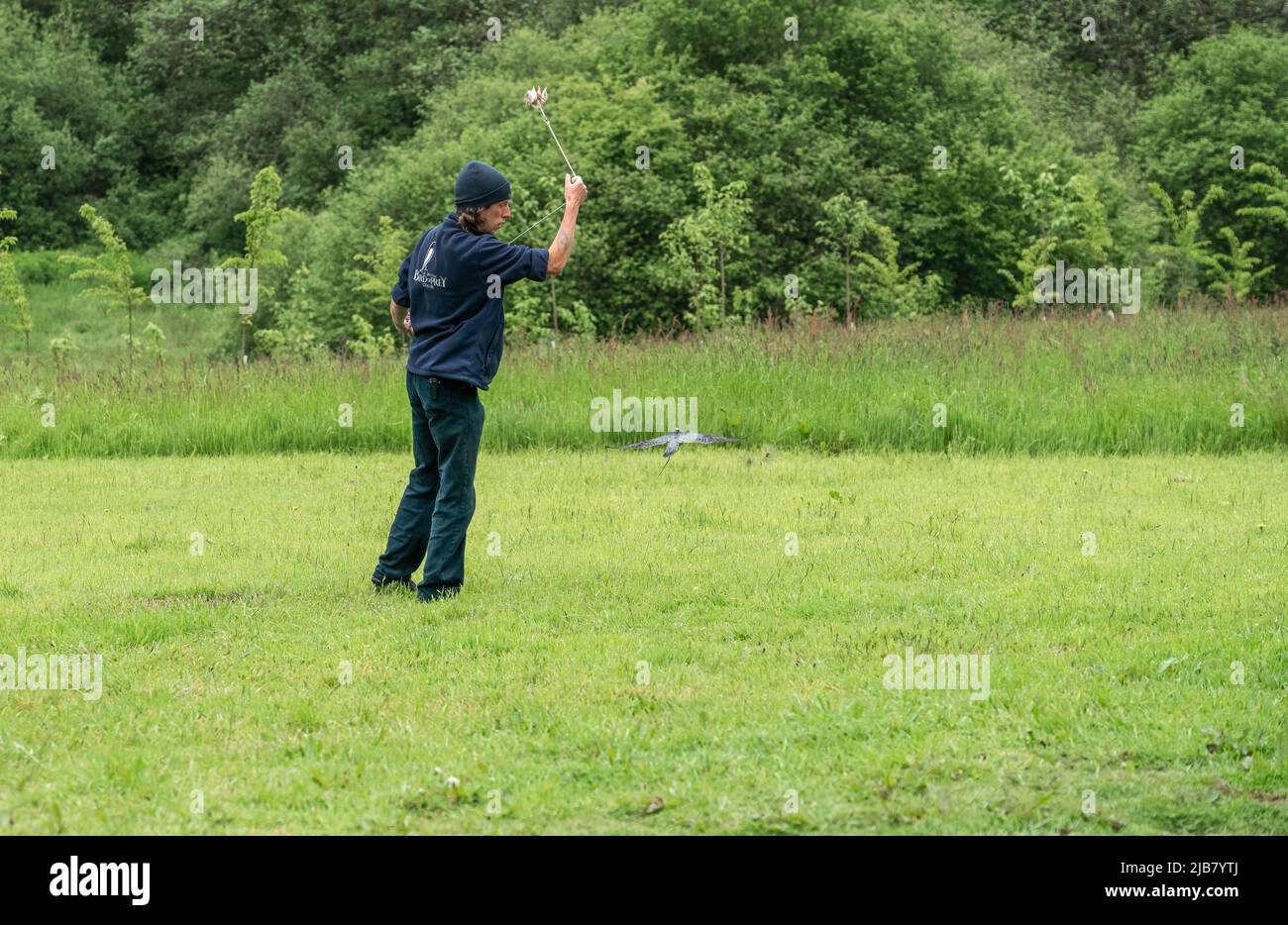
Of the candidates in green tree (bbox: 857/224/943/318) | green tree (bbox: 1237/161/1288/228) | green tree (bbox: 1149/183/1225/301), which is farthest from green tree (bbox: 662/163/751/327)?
green tree (bbox: 1237/161/1288/228)

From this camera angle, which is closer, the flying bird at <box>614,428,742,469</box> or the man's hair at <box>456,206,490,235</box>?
the man's hair at <box>456,206,490,235</box>

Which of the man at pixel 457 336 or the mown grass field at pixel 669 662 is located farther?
the man at pixel 457 336

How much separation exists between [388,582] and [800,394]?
766 centimetres

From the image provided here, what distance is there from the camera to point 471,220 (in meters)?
8.59

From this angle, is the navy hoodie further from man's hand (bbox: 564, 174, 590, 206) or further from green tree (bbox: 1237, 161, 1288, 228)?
green tree (bbox: 1237, 161, 1288, 228)

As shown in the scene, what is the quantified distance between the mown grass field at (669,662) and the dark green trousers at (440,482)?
247 millimetres

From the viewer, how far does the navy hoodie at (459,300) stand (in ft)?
27.6

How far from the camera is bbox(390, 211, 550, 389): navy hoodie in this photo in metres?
8.40

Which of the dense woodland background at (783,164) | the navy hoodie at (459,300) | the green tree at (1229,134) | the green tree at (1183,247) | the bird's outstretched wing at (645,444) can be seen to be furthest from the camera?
the green tree at (1229,134)

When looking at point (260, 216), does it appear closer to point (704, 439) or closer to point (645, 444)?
point (645, 444)

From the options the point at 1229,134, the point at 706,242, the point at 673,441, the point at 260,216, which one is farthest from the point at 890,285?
the point at 673,441

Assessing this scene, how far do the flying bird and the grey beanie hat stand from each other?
18.6 ft

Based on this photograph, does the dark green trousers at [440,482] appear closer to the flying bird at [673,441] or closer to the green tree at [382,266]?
the flying bird at [673,441]

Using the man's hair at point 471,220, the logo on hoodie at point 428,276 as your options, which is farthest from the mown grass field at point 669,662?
the man's hair at point 471,220
